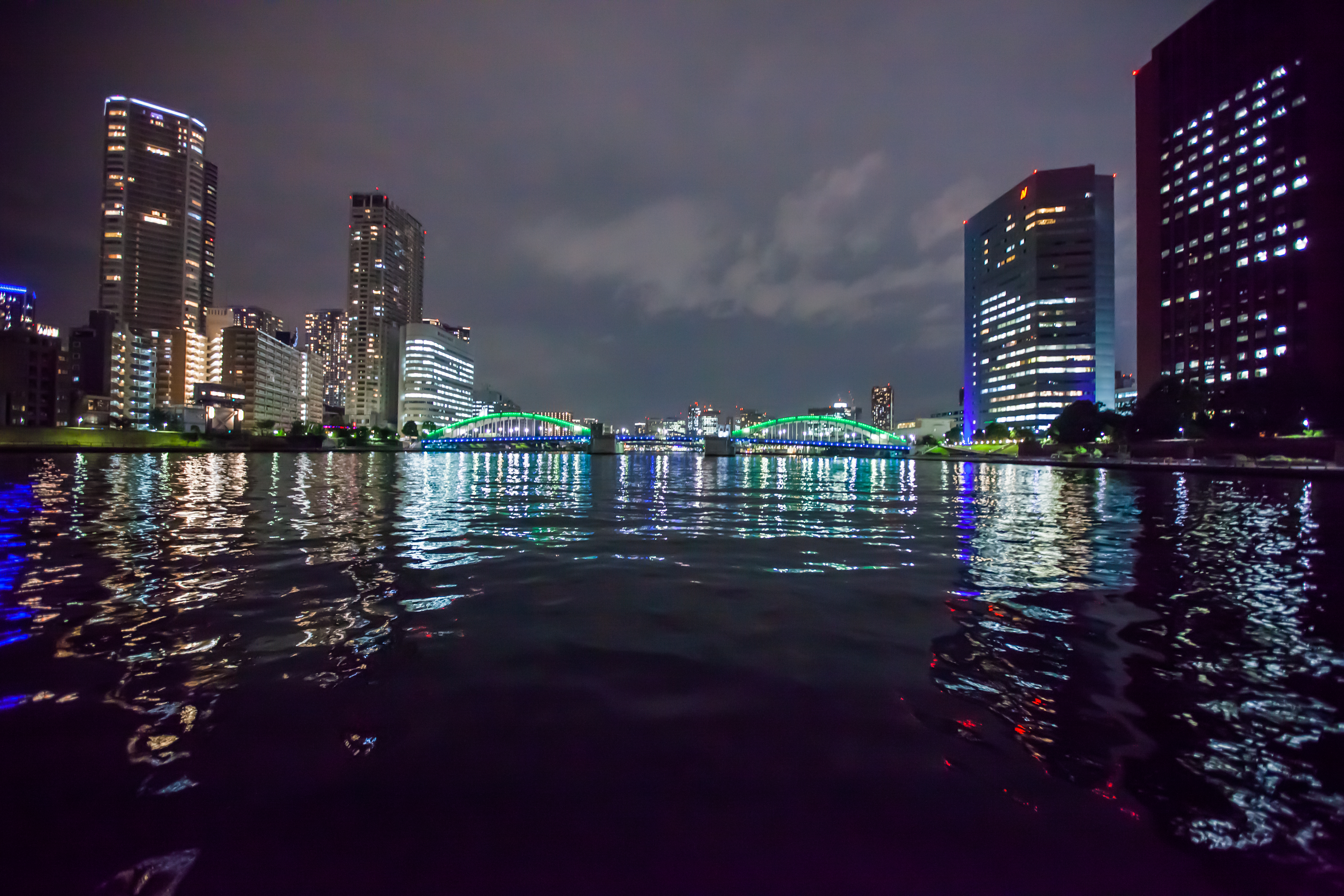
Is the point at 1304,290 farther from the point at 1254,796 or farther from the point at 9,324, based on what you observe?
the point at 9,324

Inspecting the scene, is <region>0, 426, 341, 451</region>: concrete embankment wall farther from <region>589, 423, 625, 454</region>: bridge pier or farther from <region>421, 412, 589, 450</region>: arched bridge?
<region>589, 423, 625, 454</region>: bridge pier

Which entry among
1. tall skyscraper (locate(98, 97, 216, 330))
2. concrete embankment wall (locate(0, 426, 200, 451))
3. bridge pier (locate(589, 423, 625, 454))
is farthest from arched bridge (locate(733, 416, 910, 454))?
tall skyscraper (locate(98, 97, 216, 330))

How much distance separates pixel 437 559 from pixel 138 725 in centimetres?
687

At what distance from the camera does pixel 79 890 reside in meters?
2.74

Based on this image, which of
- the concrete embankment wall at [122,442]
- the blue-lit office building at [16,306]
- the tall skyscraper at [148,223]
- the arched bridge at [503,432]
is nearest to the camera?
the concrete embankment wall at [122,442]

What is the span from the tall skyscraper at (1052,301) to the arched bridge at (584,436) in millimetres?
29891

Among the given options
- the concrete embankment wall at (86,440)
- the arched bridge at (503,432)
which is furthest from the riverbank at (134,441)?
the arched bridge at (503,432)

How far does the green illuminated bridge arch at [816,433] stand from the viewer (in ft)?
555

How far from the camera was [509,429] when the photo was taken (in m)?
186

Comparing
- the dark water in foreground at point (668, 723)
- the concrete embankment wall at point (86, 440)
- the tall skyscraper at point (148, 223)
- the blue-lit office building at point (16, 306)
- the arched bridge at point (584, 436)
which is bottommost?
the dark water in foreground at point (668, 723)

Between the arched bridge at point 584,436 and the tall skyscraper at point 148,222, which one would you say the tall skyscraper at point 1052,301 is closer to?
the arched bridge at point 584,436

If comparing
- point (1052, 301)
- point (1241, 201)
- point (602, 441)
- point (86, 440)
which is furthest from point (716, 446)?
point (86, 440)

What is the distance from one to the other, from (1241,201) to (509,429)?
16944 cm

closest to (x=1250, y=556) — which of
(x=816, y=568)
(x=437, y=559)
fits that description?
(x=816, y=568)
